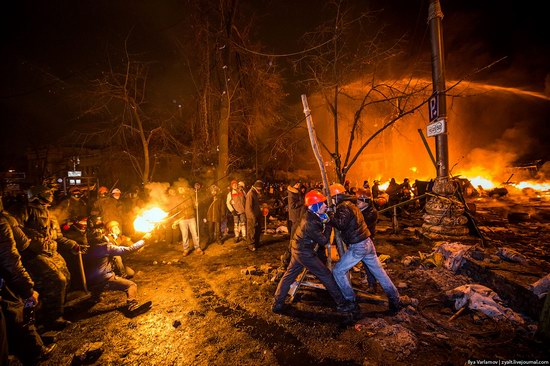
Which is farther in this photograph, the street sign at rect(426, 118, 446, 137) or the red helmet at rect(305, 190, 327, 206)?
the street sign at rect(426, 118, 446, 137)

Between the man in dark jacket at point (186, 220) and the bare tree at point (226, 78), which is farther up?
the bare tree at point (226, 78)

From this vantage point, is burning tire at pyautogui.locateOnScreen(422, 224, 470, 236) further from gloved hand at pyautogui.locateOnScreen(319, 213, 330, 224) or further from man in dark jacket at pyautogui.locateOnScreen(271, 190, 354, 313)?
gloved hand at pyautogui.locateOnScreen(319, 213, 330, 224)

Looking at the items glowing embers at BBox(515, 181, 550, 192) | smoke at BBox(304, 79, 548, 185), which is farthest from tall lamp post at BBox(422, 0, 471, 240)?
glowing embers at BBox(515, 181, 550, 192)

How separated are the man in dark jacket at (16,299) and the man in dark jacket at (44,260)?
34.3 inches

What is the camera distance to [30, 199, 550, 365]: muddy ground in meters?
3.74

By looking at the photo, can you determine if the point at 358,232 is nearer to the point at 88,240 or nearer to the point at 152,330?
the point at 152,330

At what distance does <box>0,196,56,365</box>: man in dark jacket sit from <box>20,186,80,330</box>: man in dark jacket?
2.86 ft

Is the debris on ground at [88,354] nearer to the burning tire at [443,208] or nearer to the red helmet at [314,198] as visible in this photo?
the red helmet at [314,198]

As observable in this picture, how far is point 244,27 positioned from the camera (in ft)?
42.0

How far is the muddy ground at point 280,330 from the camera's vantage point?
3.74 meters

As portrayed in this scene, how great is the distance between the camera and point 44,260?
15.8 ft

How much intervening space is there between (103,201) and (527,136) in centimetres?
3047

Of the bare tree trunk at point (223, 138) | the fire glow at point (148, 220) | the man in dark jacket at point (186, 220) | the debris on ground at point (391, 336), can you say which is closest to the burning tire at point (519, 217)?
the debris on ground at point (391, 336)

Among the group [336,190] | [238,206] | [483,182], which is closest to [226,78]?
[238,206]
